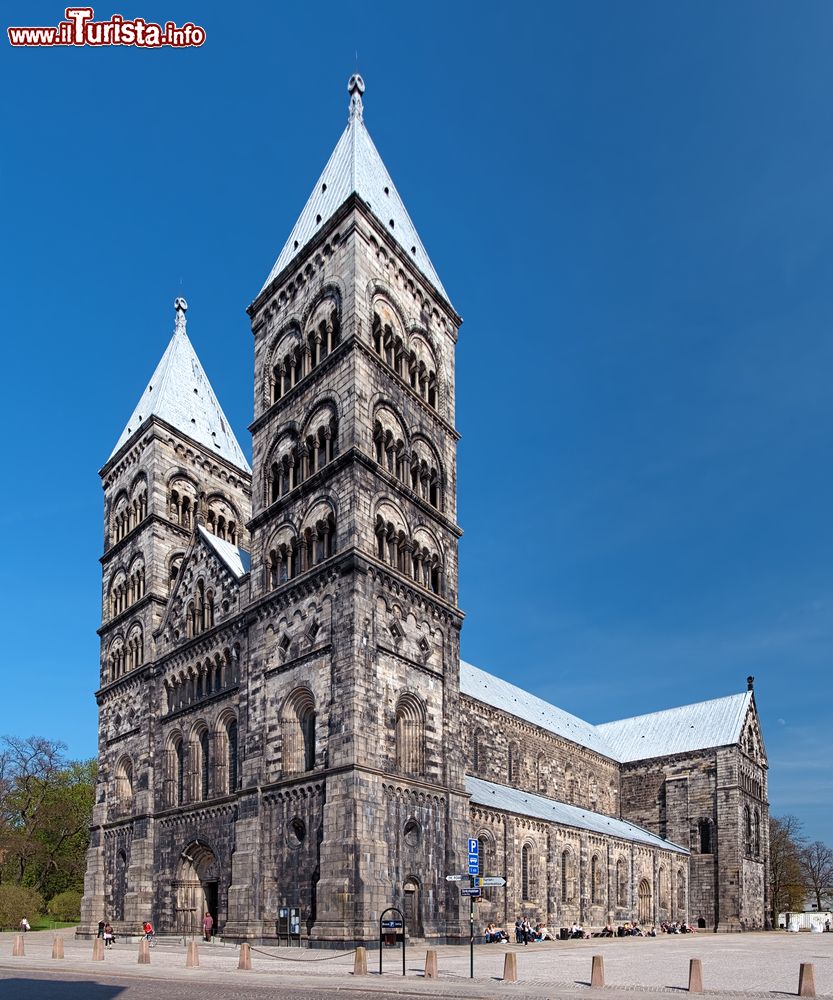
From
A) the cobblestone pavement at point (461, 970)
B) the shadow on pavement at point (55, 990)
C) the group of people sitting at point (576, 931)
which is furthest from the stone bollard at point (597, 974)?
the group of people sitting at point (576, 931)

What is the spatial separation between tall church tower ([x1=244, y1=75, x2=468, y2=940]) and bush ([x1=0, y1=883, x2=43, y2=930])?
33.6m

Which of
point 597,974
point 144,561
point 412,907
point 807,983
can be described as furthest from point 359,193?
point 807,983

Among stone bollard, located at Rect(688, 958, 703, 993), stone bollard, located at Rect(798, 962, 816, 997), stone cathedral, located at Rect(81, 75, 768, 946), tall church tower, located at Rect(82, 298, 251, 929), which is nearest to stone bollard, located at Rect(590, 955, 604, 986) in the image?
stone bollard, located at Rect(688, 958, 703, 993)

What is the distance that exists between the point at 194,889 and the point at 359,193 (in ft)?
104

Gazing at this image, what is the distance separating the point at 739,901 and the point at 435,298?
157ft

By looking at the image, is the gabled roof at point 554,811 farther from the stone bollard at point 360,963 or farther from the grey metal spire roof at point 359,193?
the grey metal spire roof at point 359,193

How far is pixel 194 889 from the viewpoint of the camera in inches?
1639

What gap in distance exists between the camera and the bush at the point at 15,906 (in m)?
60.0

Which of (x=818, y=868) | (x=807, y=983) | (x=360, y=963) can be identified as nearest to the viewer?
(x=807, y=983)

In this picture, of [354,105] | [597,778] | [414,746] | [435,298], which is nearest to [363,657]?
[414,746]

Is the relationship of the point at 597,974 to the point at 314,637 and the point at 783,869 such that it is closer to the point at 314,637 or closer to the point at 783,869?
the point at 314,637

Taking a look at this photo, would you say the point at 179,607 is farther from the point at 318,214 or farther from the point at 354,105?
the point at 354,105

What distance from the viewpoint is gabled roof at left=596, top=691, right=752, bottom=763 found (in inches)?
2913

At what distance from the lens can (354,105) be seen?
48750 millimetres
